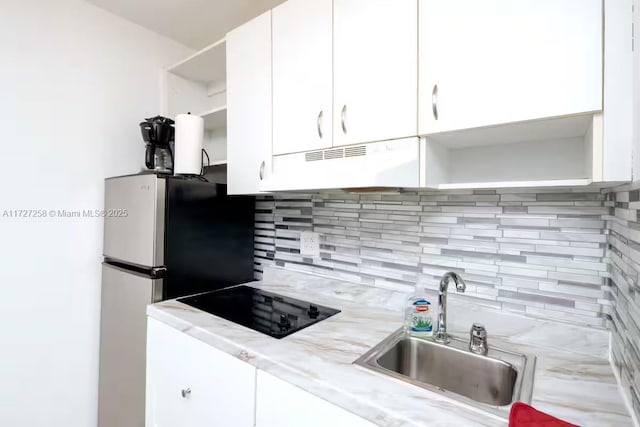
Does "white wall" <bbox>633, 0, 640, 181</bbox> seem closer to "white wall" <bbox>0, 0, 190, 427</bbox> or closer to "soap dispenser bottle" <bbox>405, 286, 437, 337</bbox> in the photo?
"soap dispenser bottle" <bbox>405, 286, 437, 337</bbox>

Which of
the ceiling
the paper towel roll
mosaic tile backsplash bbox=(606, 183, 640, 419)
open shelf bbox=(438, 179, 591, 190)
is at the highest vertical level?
the ceiling

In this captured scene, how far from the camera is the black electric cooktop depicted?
3.87 feet

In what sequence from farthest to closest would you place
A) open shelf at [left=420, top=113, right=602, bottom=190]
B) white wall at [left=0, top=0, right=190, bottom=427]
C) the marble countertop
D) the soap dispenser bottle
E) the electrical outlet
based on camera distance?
the electrical outlet → white wall at [left=0, top=0, right=190, bottom=427] → the soap dispenser bottle → open shelf at [left=420, top=113, right=602, bottom=190] → the marble countertop

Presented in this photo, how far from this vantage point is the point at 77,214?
1.68 m

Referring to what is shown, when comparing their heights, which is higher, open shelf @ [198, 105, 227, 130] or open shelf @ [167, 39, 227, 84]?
open shelf @ [167, 39, 227, 84]

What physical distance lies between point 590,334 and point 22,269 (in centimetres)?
236

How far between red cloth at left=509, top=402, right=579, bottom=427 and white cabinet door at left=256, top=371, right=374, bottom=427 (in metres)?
0.30

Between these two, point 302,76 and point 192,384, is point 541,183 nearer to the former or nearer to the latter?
point 302,76

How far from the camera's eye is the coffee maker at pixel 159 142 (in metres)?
1.73

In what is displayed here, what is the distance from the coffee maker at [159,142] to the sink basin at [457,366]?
4.83 feet

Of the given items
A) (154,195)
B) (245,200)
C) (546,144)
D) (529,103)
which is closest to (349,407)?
(529,103)

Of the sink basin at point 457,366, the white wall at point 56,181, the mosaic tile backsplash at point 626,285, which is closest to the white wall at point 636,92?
the mosaic tile backsplash at point 626,285

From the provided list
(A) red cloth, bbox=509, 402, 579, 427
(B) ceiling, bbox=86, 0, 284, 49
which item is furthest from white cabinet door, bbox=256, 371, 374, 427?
(B) ceiling, bbox=86, 0, 284, 49

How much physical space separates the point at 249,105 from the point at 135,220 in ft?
2.52
